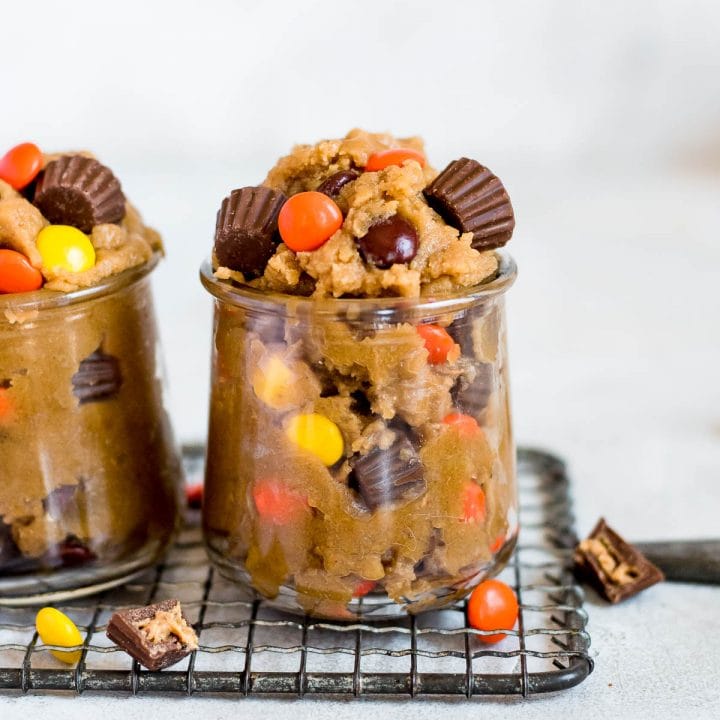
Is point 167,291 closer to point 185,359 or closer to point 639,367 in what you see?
point 185,359

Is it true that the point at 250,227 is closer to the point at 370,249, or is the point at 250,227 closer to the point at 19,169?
the point at 370,249

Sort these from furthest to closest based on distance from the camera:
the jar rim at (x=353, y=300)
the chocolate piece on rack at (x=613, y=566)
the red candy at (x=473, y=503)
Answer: the chocolate piece on rack at (x=613, y=566)
the red candy at (x=473, y=503)
the jar rim at (x=353, y=300)

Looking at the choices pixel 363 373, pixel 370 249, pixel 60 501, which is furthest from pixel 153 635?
pixel 370 249

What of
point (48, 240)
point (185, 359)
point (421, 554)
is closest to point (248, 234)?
point (48, 240)

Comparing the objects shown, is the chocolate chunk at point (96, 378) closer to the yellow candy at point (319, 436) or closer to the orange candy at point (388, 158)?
the yellow candy at point (319, 436)

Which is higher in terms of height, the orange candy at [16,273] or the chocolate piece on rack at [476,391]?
the orange candy at [16,273]

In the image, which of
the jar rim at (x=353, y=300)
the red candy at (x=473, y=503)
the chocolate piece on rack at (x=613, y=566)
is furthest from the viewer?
the chocolate piece on rack at (x=613, y=566)

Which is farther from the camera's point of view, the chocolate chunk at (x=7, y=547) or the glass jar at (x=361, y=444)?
the chocolate chunk at (x=7, y=547)

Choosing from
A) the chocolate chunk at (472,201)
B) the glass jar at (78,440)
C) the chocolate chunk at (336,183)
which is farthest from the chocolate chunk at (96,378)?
the chocolate chunk at (472,201)
